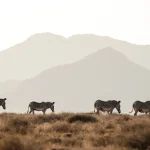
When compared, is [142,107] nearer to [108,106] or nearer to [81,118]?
[108,106]

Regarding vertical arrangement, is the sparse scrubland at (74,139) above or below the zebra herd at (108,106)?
below

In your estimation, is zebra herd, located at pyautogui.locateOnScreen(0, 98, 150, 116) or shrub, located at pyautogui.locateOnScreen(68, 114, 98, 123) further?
zebra herd, located at pyautogui.locateOnScreen(0, 98, 150, 116)

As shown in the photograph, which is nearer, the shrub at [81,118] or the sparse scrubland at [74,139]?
the sparse scrubland at [74,139]

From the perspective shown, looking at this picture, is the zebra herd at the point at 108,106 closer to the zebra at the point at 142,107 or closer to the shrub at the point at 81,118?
the zebra at the point at 142,107

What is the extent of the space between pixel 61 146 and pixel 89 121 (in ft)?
34.7

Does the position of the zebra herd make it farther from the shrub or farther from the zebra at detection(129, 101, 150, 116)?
the shrub

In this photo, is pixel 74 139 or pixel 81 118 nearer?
pixel 74 139

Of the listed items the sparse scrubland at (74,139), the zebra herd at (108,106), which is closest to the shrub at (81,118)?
the sparse scrubland at (74,139)

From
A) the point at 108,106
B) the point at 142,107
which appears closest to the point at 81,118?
the point at 142,107

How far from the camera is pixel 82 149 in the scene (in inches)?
553

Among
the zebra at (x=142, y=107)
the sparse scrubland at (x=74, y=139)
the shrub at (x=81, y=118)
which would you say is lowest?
the sparse scrubland at (x=74, y=139)

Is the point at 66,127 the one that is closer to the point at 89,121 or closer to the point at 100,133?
the point at 100,133

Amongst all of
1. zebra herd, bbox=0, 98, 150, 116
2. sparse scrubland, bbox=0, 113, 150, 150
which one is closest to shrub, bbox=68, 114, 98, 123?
sparse scrubland, bbox=0, 113, 150, 150

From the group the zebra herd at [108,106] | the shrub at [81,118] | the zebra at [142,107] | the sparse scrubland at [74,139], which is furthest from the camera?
the zebra herd at [108,106]
